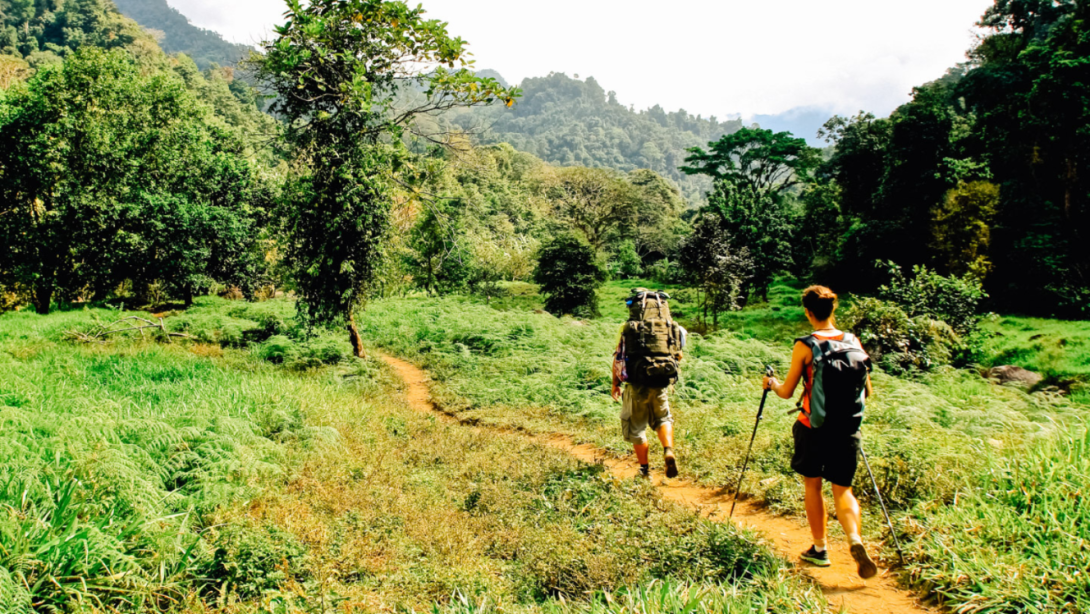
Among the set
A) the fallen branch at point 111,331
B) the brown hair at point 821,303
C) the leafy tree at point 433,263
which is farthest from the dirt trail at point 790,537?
the leafy tree at point 433,263

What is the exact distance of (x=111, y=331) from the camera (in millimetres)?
13852

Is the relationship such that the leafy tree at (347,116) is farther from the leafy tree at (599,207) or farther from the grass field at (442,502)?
the leafy tree at (599,207)

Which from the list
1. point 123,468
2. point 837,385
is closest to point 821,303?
point 837,385

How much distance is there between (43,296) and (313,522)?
2672cm

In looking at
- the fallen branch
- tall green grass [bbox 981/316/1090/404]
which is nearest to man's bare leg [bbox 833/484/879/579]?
tall green grass [bbox 981/316/1090/404]

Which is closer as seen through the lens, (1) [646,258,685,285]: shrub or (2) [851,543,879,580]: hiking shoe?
(2) [851,543,879,580]: hiking shoe

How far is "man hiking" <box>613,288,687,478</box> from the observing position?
5.79 metres

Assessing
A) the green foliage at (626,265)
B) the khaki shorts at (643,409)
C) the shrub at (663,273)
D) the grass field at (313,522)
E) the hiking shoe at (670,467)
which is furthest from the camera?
the green foliage at (626,265)

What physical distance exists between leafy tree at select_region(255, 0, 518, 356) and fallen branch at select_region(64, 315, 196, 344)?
563 cm

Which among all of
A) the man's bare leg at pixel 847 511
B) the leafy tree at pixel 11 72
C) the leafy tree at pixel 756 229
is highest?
the leafy tree at pixel 11 72

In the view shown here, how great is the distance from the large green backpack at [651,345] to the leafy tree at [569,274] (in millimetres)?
16382

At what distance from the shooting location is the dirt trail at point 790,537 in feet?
12.2

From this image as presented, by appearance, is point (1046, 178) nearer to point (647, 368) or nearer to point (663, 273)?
point (663, 273)

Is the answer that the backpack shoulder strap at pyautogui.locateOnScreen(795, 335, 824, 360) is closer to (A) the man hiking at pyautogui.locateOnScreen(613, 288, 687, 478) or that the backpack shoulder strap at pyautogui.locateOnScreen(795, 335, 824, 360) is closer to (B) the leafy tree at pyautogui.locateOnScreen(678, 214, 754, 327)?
(A) the man hiking at pyautogui.locateOnScreen(613, 288, 687, 478)
